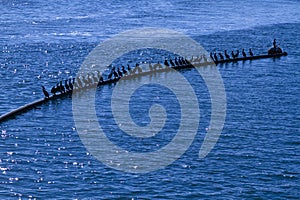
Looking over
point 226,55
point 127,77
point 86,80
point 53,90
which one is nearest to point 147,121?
point 53,90

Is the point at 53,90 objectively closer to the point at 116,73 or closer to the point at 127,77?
the point at 116,73

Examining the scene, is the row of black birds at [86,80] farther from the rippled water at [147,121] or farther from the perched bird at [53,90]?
the rippled water at [147,121]

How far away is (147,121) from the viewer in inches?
2879

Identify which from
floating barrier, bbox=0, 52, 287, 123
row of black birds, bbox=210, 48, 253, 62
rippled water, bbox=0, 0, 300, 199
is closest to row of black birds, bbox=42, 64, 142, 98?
floating barrier, bbox=0, 52, 287, 123

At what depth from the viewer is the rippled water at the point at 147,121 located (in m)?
57.1

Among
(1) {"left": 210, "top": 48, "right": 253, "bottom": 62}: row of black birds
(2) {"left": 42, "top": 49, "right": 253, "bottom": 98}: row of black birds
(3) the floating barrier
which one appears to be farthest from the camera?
(1) {"left": 210, "top": 48, "right": 253, "bottom": 62}: row of black birds

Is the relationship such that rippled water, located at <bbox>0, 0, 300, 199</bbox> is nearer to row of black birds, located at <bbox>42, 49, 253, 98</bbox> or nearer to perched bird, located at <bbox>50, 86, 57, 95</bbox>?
perched bird, located at <bbox>50, 86, 57, 95</bbox>

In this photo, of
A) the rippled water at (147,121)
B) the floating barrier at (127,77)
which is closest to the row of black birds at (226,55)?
the floating barrier at (127,77)

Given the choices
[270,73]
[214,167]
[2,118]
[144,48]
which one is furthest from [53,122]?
[144,48]

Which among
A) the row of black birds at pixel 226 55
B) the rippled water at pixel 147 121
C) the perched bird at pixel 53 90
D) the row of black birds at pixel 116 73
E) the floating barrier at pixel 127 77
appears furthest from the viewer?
the row of black birds at pixel 226 55

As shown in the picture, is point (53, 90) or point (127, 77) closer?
point (53, 90)

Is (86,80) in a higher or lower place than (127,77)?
lower

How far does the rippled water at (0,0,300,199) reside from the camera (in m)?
57.1

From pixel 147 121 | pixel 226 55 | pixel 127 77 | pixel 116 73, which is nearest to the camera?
pixel 147 121
